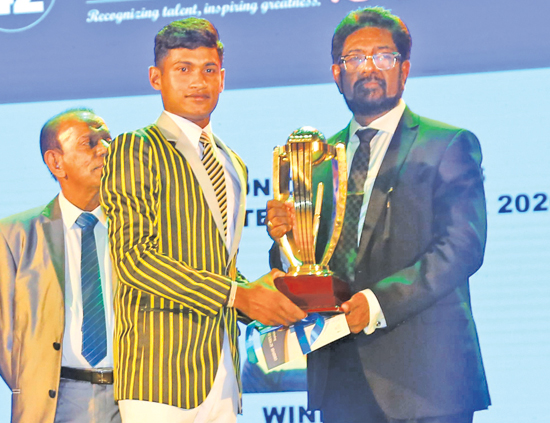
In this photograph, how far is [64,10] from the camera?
3.98 meters

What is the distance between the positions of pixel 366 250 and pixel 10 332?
140 cm

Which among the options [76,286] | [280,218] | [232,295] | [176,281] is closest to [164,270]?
[176,281]

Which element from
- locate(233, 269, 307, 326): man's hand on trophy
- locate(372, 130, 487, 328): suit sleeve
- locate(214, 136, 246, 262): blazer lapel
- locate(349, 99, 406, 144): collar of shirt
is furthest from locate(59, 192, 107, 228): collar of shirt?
locate(372, 130, 487, 328): suit sleeve

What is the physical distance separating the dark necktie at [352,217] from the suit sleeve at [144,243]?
Result: 58cm

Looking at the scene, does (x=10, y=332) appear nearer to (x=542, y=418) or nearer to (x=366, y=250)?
(x=366, y=250)

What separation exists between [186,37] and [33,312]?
123 centimetres

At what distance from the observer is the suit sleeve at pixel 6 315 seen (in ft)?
11.5

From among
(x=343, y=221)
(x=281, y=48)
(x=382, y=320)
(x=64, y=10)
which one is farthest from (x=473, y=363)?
(x=64, y=10)

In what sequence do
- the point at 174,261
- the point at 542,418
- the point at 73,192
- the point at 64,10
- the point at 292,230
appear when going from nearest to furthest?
the point at 174,261 < the point at 292,230 < the point at 542,418 < the point at 73,192 < the point at 64,10

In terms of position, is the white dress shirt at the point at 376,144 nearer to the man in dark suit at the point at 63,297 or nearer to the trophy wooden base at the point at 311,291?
the trophy wooden base at the point at 311,291

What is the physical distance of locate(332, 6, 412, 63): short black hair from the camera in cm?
331

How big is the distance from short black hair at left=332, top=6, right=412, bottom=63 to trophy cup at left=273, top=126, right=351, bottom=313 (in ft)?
1.63

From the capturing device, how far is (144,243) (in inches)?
→ 107

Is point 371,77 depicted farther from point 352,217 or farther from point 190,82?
point 190,82
